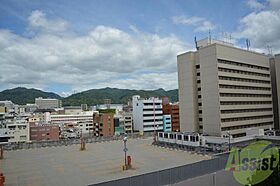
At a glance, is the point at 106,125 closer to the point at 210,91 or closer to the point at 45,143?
the point at 45,143

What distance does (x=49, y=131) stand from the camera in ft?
234

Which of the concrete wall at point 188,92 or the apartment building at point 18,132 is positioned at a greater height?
the concrete wall at point 188,92

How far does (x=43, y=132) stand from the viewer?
232 feet

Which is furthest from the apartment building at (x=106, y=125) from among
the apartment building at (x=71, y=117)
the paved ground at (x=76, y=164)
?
the apartment building at (x=71, y=117)

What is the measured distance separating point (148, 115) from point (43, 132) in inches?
1258

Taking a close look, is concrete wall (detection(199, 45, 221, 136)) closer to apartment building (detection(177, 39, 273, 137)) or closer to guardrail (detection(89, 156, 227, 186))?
apartment building (detection(177, 39, 273, 137))

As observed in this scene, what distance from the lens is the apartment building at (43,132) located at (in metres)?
69.3

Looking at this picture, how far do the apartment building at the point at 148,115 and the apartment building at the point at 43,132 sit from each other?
A: 25469 millimetres

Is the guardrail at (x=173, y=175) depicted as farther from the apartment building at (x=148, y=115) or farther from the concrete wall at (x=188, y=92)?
the apartment building at (x=148, y=115)

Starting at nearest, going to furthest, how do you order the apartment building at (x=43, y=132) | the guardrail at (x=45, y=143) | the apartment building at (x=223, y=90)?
the guardrail at (x=45, y=143), the apartment building at (x=223, y=90), the apartment building at (x=43, y=132)

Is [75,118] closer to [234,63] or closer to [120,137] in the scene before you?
[120,137]

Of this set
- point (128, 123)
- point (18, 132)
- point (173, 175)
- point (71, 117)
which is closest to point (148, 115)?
point (128, 123)

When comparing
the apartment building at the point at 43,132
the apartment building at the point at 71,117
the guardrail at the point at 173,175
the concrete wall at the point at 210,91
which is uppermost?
the concrete wall at the point at 210,91

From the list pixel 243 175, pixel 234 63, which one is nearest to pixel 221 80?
pixel 234 63
